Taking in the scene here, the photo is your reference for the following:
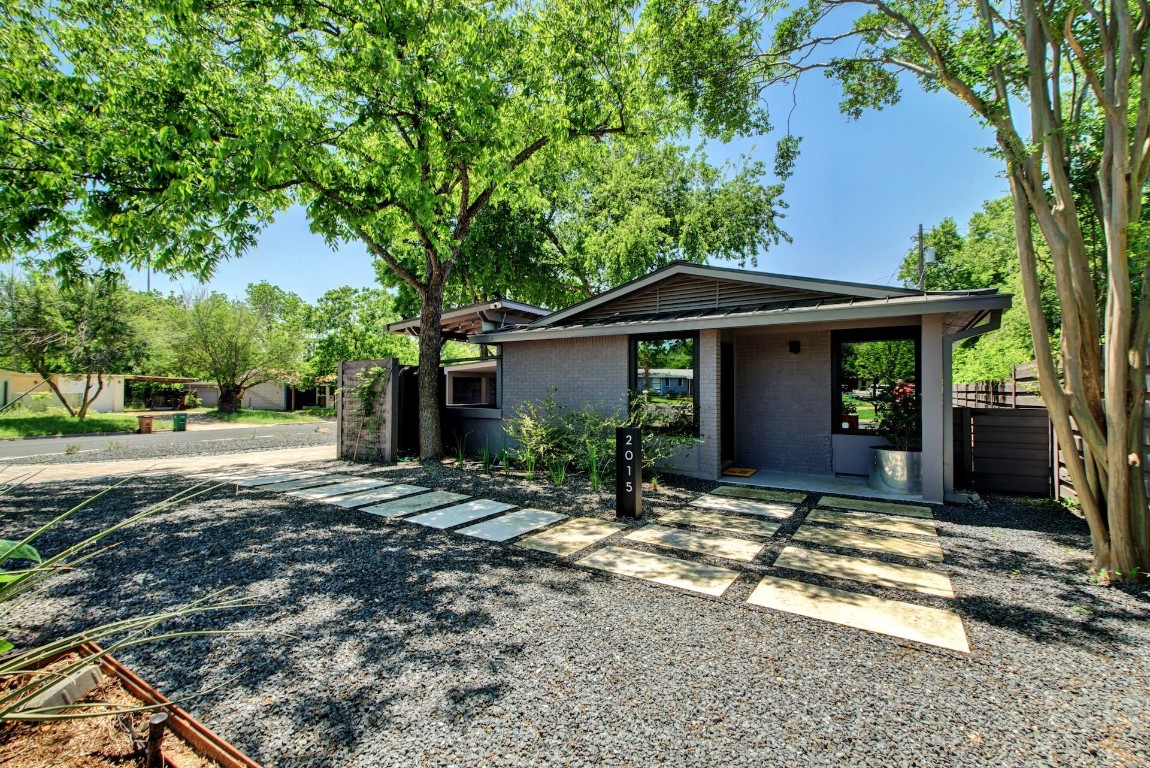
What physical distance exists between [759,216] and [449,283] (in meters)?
12.2

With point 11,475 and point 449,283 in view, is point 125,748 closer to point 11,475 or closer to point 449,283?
point 11,475

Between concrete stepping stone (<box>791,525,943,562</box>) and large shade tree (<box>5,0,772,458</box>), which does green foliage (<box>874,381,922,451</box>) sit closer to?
concrete stepping stone (<box>791,525,943,562</box>)

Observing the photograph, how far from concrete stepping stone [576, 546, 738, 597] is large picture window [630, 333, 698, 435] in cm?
383

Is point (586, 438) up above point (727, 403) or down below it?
below

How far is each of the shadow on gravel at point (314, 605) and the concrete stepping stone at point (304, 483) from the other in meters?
1.48

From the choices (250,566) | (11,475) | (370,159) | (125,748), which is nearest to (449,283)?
(370,159)

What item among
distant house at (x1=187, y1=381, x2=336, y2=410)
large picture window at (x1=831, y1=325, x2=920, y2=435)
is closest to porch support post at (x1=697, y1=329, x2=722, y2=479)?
large picture window at (x1=831, y1=325, x2=920, y2=435)

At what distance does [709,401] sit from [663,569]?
13.3 ft

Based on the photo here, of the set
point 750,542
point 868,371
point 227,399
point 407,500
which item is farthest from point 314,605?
point 227,399

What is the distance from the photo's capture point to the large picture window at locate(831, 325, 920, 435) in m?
7.34

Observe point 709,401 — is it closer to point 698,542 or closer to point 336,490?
point 698,542

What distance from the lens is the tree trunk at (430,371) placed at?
9828mm

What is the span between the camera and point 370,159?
8633 millimetres

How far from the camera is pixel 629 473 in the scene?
18.3 feet
